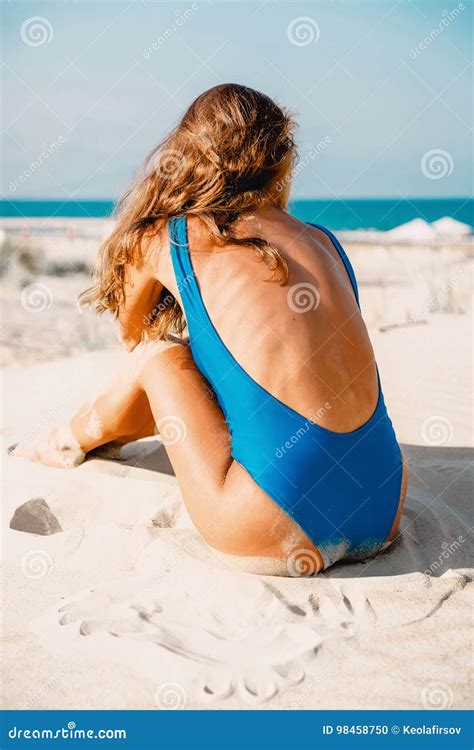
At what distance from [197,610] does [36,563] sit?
0.71 metres

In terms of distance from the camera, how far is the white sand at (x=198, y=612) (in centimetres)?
217

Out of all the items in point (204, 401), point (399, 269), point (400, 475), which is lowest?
point (399, 269)

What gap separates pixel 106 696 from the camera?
2.14 metres

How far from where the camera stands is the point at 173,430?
2711 mm

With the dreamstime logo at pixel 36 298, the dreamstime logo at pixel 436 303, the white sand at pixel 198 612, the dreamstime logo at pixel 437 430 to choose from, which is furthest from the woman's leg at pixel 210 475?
the dreamstime logo at pixel 36 298

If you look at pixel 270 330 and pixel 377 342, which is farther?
pixel 377 342

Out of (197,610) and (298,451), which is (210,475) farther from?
(197,610)

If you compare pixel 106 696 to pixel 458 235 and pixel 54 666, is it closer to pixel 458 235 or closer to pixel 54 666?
pixel 54 666

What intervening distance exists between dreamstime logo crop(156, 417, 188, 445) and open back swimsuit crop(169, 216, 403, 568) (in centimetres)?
15

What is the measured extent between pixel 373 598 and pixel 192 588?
1.88ft

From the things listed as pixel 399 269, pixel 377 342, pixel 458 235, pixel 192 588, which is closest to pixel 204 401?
pixel 192 588

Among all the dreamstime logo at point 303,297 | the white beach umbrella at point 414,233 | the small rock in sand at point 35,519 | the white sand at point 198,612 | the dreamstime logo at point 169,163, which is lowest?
the white beach umbrella at point 414,233

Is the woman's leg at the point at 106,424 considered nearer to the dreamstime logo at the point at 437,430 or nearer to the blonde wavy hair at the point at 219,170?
the blonde wavy hair at the point at 219,170
